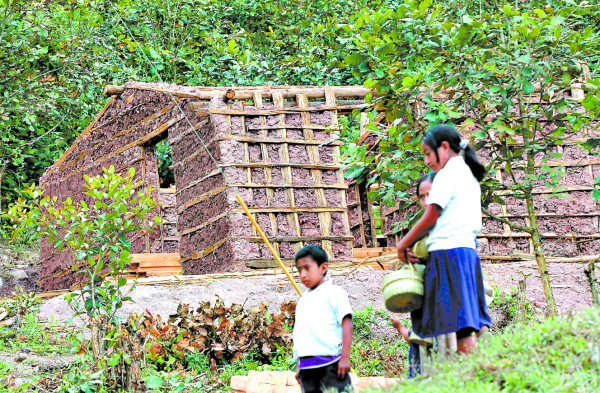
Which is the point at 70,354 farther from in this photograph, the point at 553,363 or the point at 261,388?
the point at 553,363

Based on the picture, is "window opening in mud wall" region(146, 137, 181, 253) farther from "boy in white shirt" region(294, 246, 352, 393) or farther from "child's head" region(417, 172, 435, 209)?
"child's head" region(417, 172, 435, 209)

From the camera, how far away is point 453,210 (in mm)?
3596

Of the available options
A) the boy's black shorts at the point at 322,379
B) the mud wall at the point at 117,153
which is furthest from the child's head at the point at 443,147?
the mud wall at the point at 117,153

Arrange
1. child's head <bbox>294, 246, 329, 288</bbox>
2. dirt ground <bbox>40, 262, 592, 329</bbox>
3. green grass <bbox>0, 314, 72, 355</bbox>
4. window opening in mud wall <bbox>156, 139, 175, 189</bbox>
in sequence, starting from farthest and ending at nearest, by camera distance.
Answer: window opening in mud wall <bbox>156, 139, 175, 189</bbox> → dirt ground <bbox>40, 262, 592, 329</bbox> → green grass <bbox>0, 314, 72, 355</bbox> → child's head <bbox>294, 246, 329, 288</bbox>

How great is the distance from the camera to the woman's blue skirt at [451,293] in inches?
137

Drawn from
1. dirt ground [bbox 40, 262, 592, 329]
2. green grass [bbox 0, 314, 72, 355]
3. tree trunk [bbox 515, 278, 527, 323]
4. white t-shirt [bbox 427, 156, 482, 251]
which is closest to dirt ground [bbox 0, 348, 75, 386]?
green grass [bbox 0, 314, 72, 355]

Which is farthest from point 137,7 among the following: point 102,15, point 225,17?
point 225,17

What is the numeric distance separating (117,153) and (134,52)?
7.89m

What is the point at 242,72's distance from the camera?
53.7 ft

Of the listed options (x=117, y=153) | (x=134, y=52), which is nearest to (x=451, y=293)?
(x=117, y=153)

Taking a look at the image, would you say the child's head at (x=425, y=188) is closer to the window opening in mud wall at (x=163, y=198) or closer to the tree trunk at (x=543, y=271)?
the tree trunk at (x=543, y=271)

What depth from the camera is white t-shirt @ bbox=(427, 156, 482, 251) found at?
3.57m

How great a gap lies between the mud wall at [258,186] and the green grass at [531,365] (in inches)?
239

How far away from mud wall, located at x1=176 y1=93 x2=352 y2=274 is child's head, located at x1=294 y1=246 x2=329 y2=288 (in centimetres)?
508
